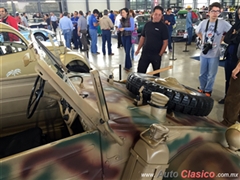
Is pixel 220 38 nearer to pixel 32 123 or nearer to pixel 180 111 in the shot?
pixel 180 111

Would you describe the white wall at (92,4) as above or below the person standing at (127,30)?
above

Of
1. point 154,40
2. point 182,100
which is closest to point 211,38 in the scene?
point 154,40

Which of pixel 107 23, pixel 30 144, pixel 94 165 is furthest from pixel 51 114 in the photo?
pixel 107 23

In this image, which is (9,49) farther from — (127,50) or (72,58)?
(127,50)

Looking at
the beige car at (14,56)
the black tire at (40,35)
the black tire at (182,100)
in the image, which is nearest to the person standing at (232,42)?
the black tire at (182,100)

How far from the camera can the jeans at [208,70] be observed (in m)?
4.49

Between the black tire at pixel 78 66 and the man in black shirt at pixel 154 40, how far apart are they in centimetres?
132

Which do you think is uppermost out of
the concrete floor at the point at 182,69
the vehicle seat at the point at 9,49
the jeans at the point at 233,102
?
the vehicle seat at the point at 9,49

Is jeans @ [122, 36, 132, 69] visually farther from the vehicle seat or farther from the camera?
the vehicle seat

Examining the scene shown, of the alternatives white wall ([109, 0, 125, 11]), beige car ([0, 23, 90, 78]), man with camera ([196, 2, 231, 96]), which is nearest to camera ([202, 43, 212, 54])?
man with camera ([196, 2, 231, 96])

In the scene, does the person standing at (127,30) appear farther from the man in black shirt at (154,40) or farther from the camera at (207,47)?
the camera at (207,47)

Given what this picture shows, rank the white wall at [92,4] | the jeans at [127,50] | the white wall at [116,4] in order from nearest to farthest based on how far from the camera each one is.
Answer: the jeans at [127,50] → the white wall at [92,4] → the white wall at [116,4]

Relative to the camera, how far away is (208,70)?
15.2 feet

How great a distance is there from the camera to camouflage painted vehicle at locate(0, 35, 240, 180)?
148cm
